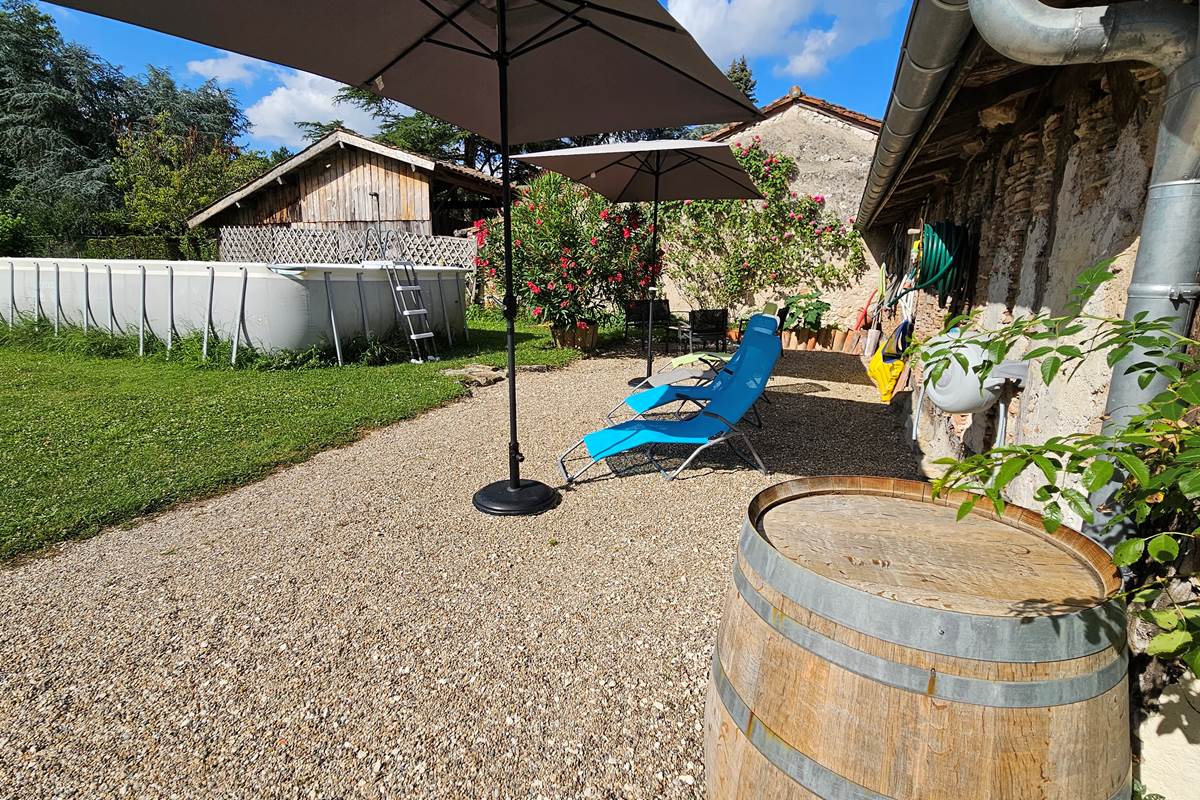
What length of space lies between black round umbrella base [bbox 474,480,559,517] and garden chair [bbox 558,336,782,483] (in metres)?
0.32

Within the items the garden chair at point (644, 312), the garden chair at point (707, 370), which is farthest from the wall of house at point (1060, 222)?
the garden chair at point (644, 312)

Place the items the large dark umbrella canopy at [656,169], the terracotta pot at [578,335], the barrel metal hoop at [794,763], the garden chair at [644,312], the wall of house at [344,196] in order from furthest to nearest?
1. the wall of house at [344,196]
2. the garden chair at [644,312]
3. the terracotta pot at [578,335]
4. the large dark umbrella canopy at [656,169]
5. the barrel metal hoop at [794,763]

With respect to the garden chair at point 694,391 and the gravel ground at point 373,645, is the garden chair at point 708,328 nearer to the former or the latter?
the garden chair at point 694,391

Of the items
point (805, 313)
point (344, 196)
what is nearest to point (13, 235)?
point (344, 196)

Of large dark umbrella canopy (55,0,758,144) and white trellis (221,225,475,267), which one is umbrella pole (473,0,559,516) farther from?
white trellis (221,225,475,267)

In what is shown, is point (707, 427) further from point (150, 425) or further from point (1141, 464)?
point (150, 425)

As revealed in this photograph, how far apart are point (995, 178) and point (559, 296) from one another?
5.94 metres

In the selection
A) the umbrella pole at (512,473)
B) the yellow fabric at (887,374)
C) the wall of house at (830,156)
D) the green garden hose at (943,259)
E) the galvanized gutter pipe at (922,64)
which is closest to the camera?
the galvanized gutter pipe at (922,64)

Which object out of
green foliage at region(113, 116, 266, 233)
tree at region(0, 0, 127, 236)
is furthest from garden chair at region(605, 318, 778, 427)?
tree at region(0, 0, 127, 236)

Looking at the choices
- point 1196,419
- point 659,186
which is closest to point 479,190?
point 659,186

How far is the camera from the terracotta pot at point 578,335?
914cm

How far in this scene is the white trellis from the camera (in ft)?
45.2

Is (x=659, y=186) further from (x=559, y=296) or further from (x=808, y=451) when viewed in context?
(x=808, y=451)

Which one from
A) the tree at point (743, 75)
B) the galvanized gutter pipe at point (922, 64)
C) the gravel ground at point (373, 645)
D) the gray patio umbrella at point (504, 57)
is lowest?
the gravel ground at point (373, 645)
